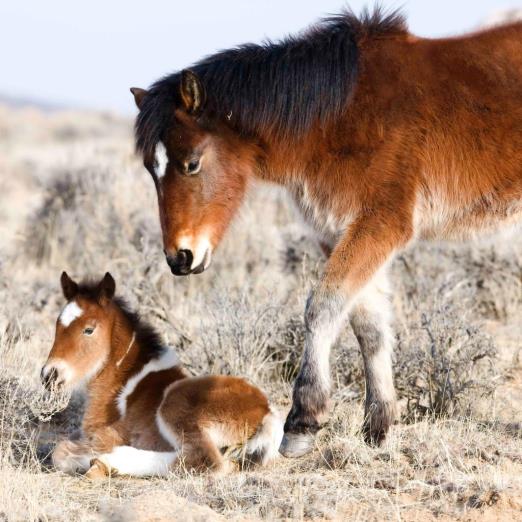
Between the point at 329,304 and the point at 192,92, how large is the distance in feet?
4.72

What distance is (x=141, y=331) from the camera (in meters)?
6.16

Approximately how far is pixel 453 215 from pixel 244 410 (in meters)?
1.69

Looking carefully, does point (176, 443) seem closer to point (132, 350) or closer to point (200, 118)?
point (132, 350)

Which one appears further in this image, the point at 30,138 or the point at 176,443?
the point at 30,138

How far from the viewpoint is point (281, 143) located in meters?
5.61

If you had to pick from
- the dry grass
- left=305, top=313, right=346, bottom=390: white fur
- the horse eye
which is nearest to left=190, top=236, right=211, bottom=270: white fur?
the horse eye

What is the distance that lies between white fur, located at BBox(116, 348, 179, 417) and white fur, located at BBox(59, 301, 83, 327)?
1.74ft

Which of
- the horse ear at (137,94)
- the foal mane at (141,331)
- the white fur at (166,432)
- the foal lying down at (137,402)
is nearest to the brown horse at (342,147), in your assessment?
the horse ear at (137,94)

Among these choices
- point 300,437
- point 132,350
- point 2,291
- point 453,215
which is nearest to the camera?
point 300,437

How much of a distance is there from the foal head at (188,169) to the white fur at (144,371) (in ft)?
2.98

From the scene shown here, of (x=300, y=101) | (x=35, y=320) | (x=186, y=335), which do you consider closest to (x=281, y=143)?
(x=300, y=101)

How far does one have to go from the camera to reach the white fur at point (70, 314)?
5.86m

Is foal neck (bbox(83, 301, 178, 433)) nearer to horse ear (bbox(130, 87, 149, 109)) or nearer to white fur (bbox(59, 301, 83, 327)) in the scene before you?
white fur (bbox(59, 301, 83, 327))

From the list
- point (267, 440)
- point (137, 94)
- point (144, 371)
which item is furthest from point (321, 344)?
point (137, 94)
